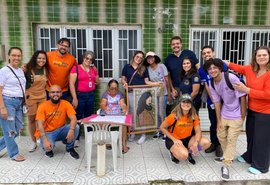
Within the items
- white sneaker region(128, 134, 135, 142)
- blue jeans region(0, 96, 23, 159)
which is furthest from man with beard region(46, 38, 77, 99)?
white sneaker region(128, 134, 135, 142)

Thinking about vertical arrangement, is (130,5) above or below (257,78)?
above

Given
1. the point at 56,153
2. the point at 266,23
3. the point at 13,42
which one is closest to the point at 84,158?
the point at 56,153

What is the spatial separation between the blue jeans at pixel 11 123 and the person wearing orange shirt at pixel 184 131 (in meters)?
2.22

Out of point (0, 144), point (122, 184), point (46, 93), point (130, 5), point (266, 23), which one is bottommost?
point (122, 184)

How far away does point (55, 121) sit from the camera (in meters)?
4.09

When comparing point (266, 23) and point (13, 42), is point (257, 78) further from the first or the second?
point (13, 42)

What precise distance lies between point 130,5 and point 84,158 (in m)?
2.93

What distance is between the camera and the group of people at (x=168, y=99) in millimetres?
3578

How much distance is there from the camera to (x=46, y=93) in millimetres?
4586

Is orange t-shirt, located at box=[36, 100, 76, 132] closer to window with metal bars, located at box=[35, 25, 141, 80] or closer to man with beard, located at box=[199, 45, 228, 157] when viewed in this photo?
window with metal bars, located at box=[35, 25, 141, 80]

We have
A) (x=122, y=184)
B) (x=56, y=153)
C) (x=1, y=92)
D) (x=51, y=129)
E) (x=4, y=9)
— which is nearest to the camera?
(x=122, y=184)

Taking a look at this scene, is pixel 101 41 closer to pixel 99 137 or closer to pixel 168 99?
pixel 168 99

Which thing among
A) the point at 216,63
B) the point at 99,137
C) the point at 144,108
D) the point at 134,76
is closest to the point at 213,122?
the point at 216,63

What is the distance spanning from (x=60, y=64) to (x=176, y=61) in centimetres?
204
